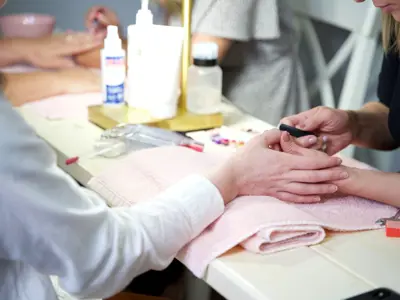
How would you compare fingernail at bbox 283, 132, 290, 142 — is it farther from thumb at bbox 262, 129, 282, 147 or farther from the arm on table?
the arm on table

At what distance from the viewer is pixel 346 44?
4.90 ft

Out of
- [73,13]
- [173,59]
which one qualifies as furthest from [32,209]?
[73,13]

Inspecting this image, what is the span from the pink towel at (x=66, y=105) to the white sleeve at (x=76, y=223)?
525 mm

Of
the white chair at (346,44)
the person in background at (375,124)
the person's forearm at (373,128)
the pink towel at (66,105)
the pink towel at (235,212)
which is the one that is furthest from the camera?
the white chair at (346,44)

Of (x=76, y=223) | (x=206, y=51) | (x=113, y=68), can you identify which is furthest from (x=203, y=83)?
(x=76, y=223)

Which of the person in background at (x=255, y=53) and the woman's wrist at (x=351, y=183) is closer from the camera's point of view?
the woman's wrist at (x=351, y=183)

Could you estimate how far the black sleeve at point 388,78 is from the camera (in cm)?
112

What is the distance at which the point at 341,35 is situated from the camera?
1546 mm

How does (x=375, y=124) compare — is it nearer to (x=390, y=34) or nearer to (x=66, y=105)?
(x=390, y=34)

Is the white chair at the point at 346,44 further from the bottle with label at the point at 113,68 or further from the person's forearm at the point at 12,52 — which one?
the person's forearm at the point at 12,52

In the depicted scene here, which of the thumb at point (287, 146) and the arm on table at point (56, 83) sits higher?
the thumb at point (287, 146)

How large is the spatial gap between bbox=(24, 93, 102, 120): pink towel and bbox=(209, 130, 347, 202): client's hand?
484 mm

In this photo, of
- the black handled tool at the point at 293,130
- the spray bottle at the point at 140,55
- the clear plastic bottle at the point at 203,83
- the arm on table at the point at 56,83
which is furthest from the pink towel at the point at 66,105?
the black handled tool at the point at 293,130

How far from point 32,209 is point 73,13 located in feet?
2.52
